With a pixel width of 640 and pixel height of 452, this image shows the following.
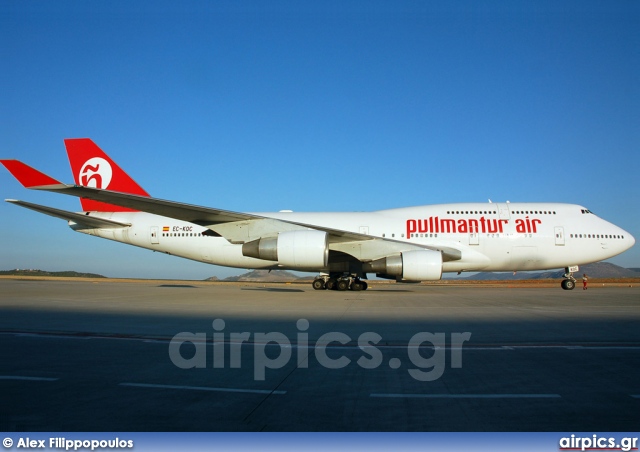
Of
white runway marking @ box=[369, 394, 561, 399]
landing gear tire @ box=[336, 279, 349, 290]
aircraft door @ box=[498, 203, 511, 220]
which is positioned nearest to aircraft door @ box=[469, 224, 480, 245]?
aircraft door @ box=[498, 203, 511, 220]

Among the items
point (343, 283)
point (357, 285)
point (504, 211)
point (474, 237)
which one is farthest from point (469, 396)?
point (504, 211)

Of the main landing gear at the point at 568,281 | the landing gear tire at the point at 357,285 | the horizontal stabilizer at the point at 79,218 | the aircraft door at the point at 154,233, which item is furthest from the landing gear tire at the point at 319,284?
the main landing gear at the point at 568,281

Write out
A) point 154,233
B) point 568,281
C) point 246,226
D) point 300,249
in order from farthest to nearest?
point 154,233
point 568,281
point 246,226
point 300,249

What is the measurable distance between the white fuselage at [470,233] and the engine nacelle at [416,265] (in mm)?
3127

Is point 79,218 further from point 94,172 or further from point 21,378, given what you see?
point 21,378

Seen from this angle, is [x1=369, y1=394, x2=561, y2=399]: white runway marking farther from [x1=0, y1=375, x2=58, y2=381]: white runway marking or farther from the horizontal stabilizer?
the horizontal stabilizer

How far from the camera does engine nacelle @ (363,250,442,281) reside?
1716 cm

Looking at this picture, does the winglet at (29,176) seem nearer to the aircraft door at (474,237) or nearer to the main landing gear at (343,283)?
the main landing gear at (343,283)

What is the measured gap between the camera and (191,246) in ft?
73.0

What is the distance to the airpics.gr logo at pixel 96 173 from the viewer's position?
2323 cm

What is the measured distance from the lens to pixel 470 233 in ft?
67.4

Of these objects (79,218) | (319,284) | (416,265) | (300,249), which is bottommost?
(319,284)

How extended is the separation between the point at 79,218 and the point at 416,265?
591 inches

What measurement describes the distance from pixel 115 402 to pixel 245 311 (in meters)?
7.08
